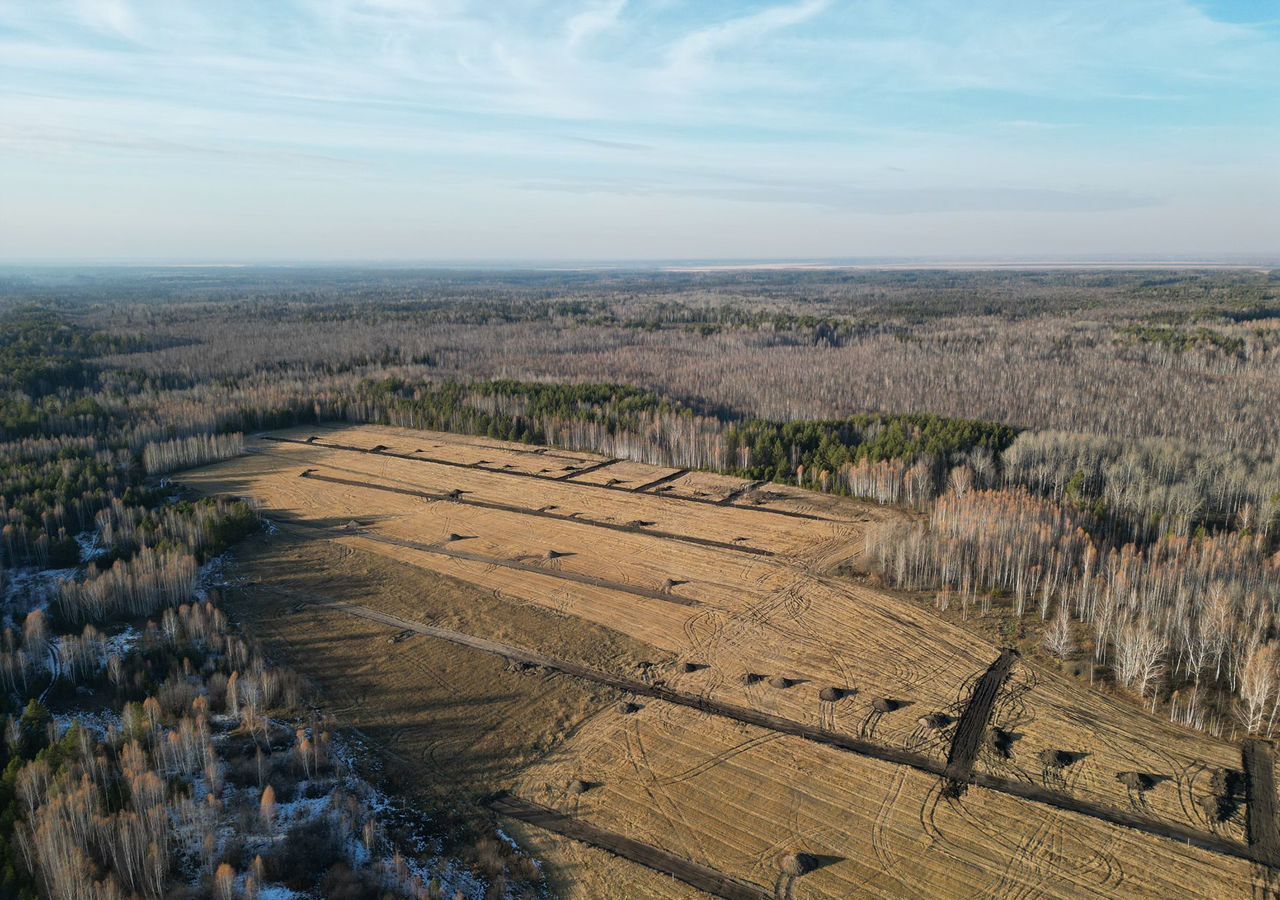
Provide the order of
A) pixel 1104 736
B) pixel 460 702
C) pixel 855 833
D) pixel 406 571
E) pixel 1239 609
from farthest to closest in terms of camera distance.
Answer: pixel 406 571, pixel 1239 609, pixel 460 702, pixel 1104 736, pixel 855 833

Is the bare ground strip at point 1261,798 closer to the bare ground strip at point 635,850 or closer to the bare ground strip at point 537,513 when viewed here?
the bare ground strip at point 635,850

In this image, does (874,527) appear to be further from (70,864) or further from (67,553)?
(67,553)

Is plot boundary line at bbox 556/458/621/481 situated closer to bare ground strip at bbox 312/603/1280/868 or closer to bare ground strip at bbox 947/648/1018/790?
bare ground strip at bbox 312/603/1280/868

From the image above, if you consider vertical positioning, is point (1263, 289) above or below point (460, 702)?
above

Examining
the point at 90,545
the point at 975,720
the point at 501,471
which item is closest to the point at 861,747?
the point at 975,720

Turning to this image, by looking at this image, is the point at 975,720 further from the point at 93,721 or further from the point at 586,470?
the point at 586,470

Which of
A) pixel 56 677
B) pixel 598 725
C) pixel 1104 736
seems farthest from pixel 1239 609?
pixel 56 677

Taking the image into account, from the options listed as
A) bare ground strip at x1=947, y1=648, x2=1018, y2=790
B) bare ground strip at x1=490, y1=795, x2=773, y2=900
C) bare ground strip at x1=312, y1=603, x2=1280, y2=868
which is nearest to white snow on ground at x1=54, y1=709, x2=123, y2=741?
bare ground strip at x1=312, y1=603, x2=1280, y2=868
